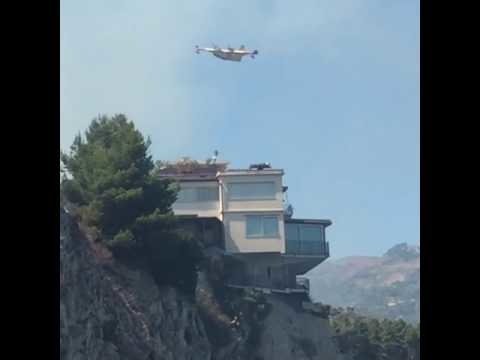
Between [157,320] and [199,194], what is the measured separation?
15.3 metres

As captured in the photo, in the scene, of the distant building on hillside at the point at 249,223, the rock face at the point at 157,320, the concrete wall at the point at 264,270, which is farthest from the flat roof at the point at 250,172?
the rock face at the point at 157,320

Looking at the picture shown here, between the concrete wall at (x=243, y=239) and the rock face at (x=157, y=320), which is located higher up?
Result: the concrete wall at (x=243, y=239)

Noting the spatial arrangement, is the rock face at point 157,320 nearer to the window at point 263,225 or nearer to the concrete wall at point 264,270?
the concrete wall at point 264,270

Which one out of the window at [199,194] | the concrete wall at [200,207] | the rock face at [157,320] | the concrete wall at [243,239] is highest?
the window at [199,194]

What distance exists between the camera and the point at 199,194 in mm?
65375

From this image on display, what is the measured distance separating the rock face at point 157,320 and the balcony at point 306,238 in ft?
9.23

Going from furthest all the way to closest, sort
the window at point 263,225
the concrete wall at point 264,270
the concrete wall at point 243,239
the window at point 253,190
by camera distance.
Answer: the window at point 253,190 → the window at point 263,225 → the concrete wall at point 243,239 → the concrete wall at point 264,270

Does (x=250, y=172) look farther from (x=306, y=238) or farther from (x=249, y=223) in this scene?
(x=306, y=238)

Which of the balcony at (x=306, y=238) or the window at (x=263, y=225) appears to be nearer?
the window at (x=263, y=225)

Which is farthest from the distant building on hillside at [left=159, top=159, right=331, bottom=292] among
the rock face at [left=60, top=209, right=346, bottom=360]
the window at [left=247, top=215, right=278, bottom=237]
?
the rock face at [left=60, top=209, right=346, bottom=360]

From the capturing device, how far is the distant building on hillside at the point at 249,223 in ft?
208
